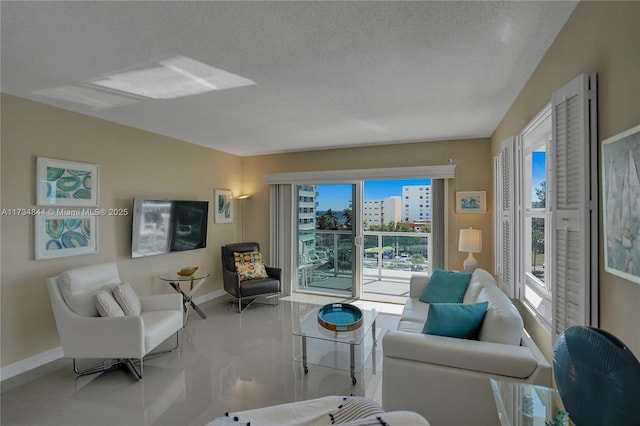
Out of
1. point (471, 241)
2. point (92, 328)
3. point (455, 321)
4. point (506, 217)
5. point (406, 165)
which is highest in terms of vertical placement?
point (406, 165)

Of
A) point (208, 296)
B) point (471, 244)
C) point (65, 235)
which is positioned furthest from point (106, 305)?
point (471, 244)

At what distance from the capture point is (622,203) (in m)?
1.17

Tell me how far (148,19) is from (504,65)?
2446mm

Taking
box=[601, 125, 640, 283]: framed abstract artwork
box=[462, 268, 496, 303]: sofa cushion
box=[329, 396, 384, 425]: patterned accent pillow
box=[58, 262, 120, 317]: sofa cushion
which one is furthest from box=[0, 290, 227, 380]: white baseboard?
box=[601, 125, 640, 283]: framed abstract artwork

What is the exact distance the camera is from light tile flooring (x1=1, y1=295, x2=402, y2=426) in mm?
2203

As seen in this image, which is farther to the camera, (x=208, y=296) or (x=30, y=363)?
(x=208, y=296)

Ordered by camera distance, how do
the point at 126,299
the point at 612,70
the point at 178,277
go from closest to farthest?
the point at 612,70
the point at 126,299
the point at 178,277

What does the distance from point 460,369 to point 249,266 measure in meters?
3.63

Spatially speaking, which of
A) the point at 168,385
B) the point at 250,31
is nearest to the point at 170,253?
the point at 168,385

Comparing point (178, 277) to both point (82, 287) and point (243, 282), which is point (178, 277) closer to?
point (243, 282)

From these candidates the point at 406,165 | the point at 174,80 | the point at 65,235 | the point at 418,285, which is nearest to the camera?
the point at 174,80

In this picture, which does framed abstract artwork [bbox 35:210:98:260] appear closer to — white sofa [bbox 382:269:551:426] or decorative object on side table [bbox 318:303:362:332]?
decorative object on side table [bbox 318:303:362:332]

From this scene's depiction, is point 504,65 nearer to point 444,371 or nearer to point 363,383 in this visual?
point 444,371

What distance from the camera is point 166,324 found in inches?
117
